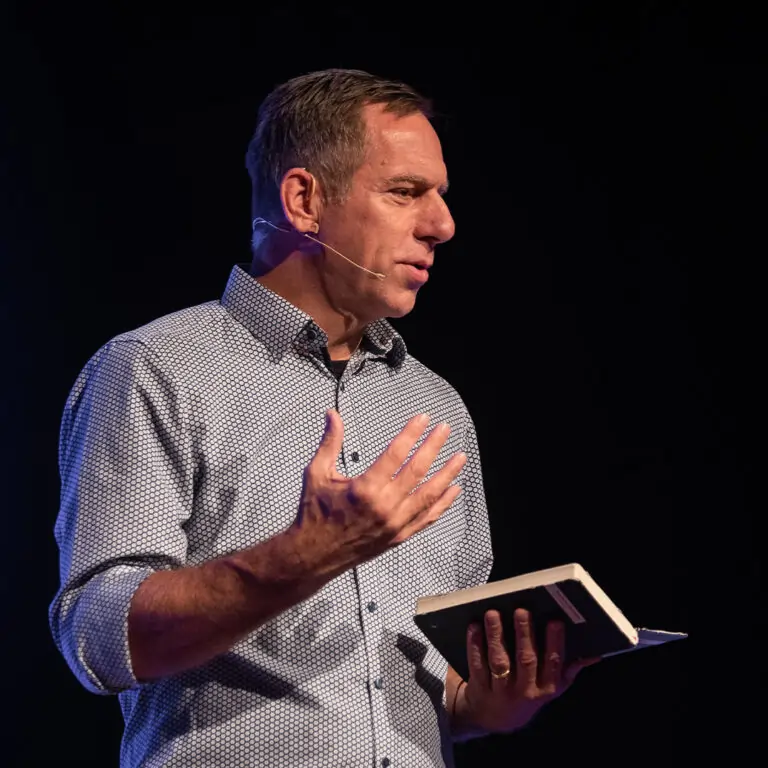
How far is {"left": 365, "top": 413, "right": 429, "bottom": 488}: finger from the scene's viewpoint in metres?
1.29

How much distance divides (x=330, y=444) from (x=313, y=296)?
630 mm

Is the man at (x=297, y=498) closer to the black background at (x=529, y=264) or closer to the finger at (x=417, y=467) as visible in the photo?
the finger at (x=417, y=467)

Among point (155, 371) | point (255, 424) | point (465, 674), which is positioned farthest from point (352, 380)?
point (465, 674)

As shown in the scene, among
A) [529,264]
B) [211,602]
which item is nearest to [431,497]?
[211,602]

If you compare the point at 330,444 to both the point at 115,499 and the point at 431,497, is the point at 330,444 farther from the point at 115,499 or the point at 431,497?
the point at 115,499

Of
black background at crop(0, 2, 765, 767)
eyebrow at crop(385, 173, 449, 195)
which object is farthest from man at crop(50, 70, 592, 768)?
black background at crop(0, 2, 765, 767)

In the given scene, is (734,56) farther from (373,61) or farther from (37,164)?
(37,164)

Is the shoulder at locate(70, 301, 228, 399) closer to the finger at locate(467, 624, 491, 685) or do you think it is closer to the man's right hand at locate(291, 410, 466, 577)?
the man's right hand at locate(291, 410, 466, 577)

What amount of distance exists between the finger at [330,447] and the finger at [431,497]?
4.3 inches

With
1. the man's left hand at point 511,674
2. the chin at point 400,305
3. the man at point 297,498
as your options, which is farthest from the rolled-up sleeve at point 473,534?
the chin at point 400,305

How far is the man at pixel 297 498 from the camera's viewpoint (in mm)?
1362

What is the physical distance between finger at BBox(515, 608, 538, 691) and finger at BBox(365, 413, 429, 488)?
417 mm

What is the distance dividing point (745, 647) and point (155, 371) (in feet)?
6.52

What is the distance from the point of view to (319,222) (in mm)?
1936
